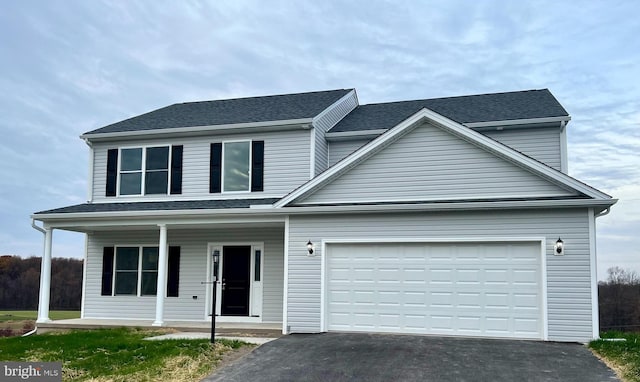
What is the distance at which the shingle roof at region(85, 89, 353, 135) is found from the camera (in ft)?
51.1

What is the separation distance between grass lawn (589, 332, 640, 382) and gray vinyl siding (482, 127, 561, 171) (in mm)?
4734

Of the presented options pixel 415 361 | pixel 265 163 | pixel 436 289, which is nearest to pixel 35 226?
pixel 265 163

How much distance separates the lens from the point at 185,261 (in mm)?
15258

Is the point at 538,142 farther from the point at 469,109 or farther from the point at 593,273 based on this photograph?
the point at 593,273

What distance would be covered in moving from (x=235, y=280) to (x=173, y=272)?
182 centimetres

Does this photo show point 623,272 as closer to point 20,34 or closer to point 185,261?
point 185,261

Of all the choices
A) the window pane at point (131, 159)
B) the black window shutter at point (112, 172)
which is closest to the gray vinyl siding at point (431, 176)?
the window pane at point (131, 159)

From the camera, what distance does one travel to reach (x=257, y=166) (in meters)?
15.0

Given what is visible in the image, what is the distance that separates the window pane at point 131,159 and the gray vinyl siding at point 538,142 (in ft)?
32.6

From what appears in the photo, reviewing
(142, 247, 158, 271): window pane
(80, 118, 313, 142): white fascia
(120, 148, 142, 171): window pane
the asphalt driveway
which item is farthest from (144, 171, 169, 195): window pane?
the asphalt driveway

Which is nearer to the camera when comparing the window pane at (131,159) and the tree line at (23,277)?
the window pane at (131,159)

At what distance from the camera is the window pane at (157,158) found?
51.8ft

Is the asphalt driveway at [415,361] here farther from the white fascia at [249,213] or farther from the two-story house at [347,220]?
the white fascia at [249,213]

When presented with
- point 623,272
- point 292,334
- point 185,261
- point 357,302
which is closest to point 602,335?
point 357,302
